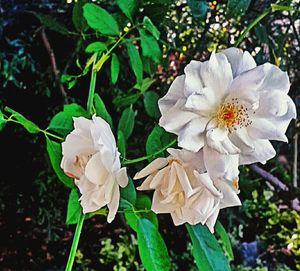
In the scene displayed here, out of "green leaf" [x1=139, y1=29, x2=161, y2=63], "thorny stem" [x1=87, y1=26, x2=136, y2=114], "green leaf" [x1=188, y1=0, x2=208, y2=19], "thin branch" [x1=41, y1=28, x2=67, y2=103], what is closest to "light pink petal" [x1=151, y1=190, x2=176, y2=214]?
"thorny stem" [x1=87, y1=26, x2=136, y2=114]

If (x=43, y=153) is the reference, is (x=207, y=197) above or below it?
above

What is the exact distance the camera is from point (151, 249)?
0.40 m

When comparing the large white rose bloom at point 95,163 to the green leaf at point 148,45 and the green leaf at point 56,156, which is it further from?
the green leaf at point 148,45

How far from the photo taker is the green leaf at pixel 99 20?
49 cm

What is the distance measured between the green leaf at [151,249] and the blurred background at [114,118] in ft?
1.10

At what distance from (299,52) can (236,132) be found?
59cm

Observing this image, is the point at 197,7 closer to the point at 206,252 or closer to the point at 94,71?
the point at 94,71

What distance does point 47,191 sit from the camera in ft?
3.18

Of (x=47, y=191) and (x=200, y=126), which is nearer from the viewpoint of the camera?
(x=200, y=126)

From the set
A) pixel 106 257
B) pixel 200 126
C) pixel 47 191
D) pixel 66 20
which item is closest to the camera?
pixel 200 126

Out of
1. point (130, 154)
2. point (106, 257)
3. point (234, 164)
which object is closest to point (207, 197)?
point (234, 164)

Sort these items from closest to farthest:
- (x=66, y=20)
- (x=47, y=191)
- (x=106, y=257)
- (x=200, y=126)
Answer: (x=200, y=126), (x=66, y=20), (x=47, y=191), (x=106, y=257)

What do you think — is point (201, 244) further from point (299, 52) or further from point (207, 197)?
point (299, 52)

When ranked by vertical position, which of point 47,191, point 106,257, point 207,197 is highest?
point 207,197
